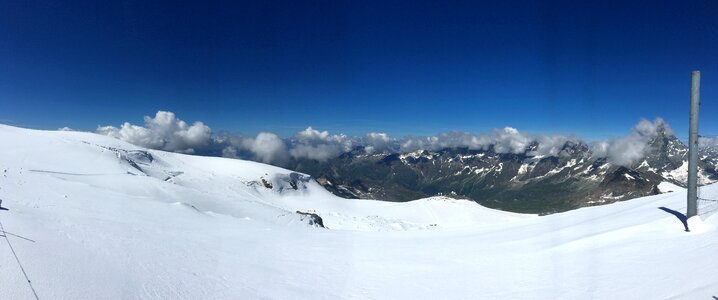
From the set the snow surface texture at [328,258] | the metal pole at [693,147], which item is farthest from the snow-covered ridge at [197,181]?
the metal pole at [693,147]

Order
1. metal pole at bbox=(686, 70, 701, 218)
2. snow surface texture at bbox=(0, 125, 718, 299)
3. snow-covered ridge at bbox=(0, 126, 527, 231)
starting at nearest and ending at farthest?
snow surface texture at bbox=(0, 125, 718, 299) → metal pole at bbox=(686, 70, 701, 218) → snow-covered ridge at bbox=(0, 126, 527, 231)

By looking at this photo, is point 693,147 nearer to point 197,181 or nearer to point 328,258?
point 328,258

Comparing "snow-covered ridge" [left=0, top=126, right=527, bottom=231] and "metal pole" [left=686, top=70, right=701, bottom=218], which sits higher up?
"metal pole" [left=686, top=70, right=701, bottom=218]

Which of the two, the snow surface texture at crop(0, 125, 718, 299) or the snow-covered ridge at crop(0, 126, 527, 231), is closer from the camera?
the snow surface texture at crop(0, 125, 718, 299)

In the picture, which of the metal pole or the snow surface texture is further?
the metal pole

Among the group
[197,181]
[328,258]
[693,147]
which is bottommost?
[328,258]

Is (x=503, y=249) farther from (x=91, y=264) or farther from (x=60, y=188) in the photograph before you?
(x=60, y=188)

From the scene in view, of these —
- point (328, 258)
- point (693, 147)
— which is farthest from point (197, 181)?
point (693, 147)

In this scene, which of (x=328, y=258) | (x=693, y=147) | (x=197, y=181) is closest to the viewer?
(x=693, y=147)

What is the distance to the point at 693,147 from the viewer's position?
33.0 feet

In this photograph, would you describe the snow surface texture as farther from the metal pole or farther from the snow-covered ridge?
the snow-covered ridge

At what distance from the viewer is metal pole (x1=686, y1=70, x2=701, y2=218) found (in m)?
9.75

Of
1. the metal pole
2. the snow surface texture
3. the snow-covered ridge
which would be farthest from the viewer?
the snow-covered ridge

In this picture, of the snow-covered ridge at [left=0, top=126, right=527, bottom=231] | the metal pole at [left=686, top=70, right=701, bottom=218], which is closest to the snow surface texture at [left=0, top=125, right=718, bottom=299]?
the metal pole at [left=686, top=70, right=701, bottom=218]
